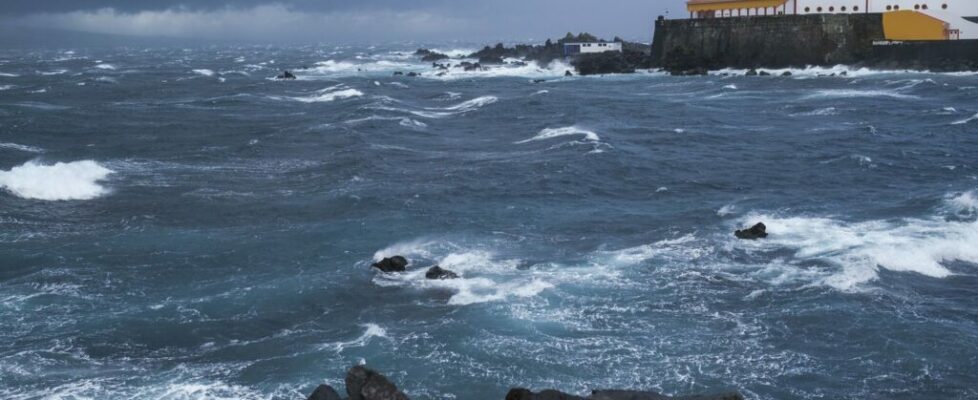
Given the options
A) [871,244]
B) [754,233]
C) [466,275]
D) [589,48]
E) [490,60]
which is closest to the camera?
[466,275]

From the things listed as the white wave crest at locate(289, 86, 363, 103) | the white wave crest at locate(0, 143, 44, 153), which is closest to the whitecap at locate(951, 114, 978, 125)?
the white wave crest at locate(289, 86, 363, 103)

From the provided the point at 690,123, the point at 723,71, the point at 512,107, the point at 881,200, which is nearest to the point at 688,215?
the point at 881,200

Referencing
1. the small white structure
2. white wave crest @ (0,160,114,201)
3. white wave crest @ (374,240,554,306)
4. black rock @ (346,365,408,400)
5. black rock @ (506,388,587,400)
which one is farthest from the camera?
the small white structure

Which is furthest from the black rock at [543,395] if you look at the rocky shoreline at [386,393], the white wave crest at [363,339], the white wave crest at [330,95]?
the white wave crest at [330,95]

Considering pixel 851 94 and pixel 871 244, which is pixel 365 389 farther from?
pixel 851 94

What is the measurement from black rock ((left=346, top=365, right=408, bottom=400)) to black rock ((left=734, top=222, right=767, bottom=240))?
1483 cm

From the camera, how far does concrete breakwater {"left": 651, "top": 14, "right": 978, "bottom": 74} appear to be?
250ft

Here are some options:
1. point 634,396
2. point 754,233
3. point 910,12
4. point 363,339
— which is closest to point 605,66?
point 910,12

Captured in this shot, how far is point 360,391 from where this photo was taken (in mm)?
14141

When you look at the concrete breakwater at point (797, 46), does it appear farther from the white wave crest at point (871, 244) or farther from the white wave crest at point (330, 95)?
the white wave crest at point (871, 244)

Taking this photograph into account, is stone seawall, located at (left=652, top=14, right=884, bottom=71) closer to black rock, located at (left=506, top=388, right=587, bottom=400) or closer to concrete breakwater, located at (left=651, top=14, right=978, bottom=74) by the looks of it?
concrete breakwater, located at (left=651, top=14, right=978, bottom=74)

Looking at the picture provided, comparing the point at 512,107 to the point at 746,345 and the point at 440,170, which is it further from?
the point at 746,345

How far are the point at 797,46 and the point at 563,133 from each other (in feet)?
149

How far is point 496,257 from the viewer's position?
24781 mm
